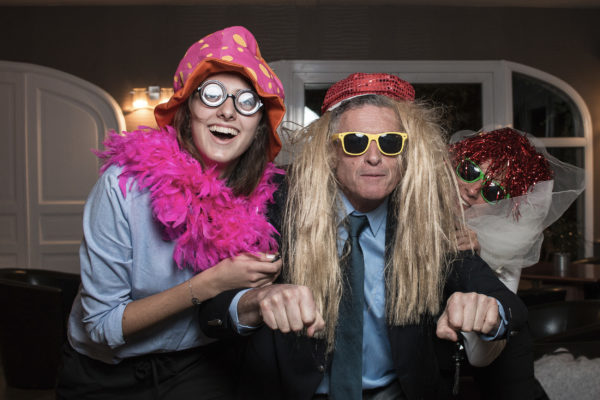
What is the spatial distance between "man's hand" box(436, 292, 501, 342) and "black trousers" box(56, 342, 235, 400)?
769mm

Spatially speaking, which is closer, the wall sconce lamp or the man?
the man

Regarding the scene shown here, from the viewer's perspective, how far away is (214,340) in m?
1.53

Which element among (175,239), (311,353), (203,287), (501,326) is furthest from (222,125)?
(501,326)

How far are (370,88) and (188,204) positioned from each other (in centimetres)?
63

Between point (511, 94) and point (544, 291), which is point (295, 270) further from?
point (511, 94)

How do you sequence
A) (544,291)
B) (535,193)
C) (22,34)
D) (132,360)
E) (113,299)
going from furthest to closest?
(22,34) < (544,291) < (535,193) < (132,360) < (113,299)

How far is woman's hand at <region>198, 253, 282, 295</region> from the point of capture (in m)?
1.26

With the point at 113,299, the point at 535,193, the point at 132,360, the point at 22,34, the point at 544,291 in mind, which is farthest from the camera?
the point at 22,34

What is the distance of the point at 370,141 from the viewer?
136cm

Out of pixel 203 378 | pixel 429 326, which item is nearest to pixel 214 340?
pixel 203 378

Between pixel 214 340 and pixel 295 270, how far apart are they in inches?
15.4

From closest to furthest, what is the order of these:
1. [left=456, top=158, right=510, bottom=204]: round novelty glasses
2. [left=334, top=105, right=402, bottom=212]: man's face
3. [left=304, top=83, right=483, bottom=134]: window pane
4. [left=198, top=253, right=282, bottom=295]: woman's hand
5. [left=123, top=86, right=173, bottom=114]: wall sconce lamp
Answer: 1. [left=198, top=253, right=282, bottom=295]: woman's hand
2. [left=334, top=105, right=402, bottom=212]: man's face
3. [left=456, top=158, right=510, bottom=204]: round novelty glasses
4. [left=123, top=86, right=173, bottom=114]: wall sconce lamp
5. [left=304, top=83, right=483, bottom=134]: window pane

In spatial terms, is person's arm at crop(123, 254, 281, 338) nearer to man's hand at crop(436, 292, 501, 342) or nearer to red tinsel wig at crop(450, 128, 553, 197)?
man's hand at crop(436, 292, 501, 342)

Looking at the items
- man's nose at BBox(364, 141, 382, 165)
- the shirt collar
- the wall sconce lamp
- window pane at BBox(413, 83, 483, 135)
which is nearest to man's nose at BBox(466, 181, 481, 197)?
the shirt collar
